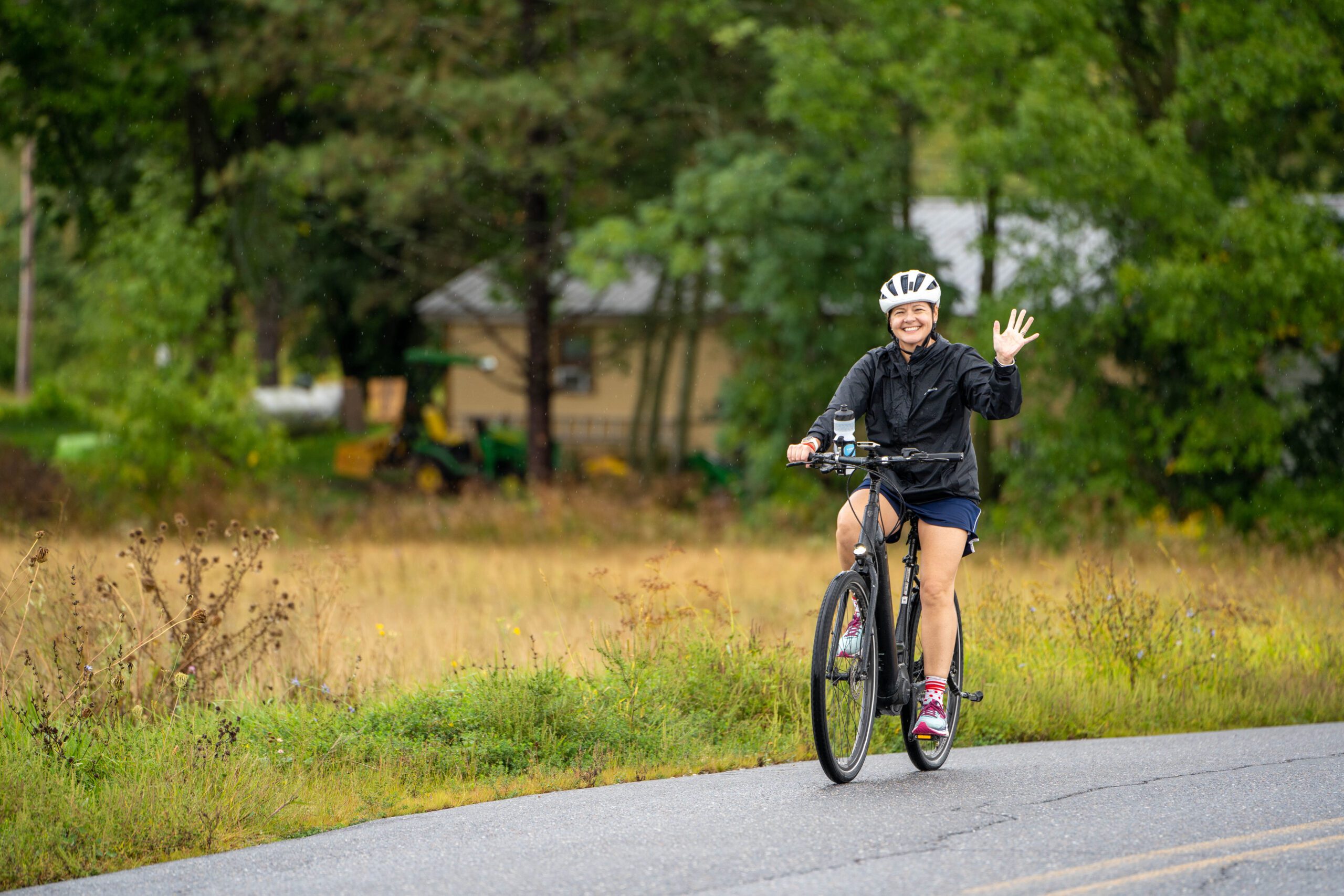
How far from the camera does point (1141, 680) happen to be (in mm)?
9133

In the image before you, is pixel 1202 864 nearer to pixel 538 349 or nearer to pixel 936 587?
pixel 936 587

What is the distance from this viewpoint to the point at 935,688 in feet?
22.8

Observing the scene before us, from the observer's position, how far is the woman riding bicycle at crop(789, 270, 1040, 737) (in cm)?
683

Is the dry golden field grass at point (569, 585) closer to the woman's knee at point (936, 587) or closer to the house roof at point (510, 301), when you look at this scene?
the woman's knee at point (936, 587)

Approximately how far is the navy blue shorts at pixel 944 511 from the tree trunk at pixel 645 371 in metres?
24.3

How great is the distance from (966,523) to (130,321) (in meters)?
17.6

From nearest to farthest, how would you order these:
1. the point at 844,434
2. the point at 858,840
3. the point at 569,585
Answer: the point at 858,840, the point at 844,434, the point at 569,585

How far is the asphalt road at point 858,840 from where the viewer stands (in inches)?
208

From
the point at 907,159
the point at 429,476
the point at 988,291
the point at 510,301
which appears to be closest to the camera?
the point at 988,291

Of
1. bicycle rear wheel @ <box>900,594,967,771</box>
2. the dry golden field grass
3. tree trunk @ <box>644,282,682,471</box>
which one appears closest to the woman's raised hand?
bicycle rear wheel @ <box>900,594,967,771</box>

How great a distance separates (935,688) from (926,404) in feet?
4.16

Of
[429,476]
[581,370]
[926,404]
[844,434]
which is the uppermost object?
[581,370]

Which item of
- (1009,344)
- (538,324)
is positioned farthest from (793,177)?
(1009,344)

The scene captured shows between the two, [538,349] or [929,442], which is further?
[538,349]
